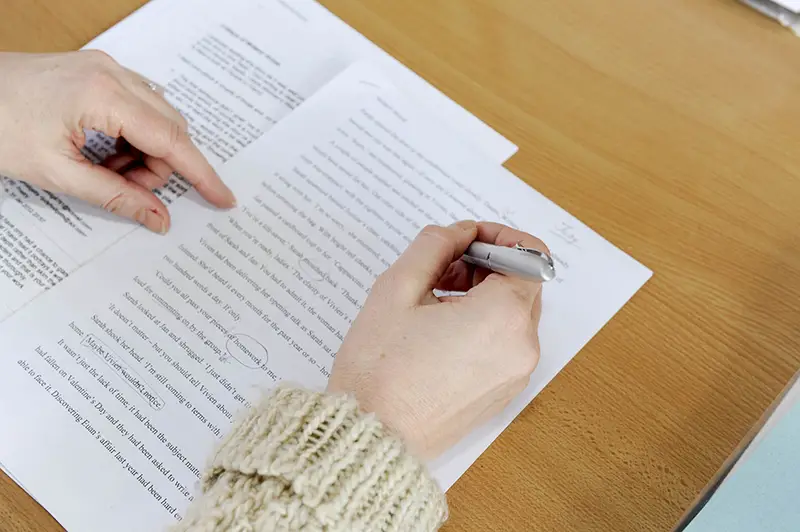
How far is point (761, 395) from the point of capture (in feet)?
1.77

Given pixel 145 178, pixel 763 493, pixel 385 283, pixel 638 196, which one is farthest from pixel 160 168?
pixel 763 493

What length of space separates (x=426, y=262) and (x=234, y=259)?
0.19 m

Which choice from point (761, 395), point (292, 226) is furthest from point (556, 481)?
point (292, 226)

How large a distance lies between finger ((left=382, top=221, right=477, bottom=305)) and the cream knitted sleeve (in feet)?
0.32

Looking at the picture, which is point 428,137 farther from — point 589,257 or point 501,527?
point 501,527

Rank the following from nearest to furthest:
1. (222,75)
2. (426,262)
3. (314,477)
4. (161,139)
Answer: (314,477) → (426,262) → (161,139) → (222,75)

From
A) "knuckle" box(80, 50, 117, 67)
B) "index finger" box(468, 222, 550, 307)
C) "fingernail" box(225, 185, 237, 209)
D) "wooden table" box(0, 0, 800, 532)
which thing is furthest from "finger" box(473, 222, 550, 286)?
"knuckle" box(80, 50, 117, 67)

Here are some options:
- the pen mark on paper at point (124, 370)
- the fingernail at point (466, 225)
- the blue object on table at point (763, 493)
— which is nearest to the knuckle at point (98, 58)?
the pen mark on paper at point (124, 370)

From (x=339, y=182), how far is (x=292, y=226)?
0.20 feet

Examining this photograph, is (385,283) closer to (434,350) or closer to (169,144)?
(434,350)

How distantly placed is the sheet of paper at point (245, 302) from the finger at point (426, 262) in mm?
88

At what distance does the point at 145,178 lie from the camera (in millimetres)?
631

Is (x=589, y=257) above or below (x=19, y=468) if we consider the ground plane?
above

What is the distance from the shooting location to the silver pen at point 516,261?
47 centimetres
